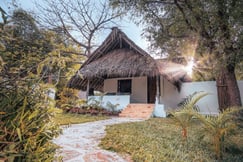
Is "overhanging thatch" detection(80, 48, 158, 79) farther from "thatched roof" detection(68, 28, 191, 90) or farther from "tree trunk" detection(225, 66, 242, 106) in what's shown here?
"tree trunk" detection(225, 66, 242, 106)

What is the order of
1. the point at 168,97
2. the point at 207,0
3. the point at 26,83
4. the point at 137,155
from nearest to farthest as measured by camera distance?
the point at 26,83, the point at 137,155, the point at 207,0, the point at 168,97

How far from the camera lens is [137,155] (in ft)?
8.05

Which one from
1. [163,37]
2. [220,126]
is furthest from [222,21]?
[220,126]

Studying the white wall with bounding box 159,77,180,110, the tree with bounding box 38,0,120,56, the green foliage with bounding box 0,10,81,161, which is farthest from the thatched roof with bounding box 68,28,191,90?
the green foliage with bounding box 0,10,81,161

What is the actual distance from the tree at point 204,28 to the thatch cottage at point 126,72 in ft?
5.31

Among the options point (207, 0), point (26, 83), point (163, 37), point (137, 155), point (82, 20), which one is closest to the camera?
point (26, 83)

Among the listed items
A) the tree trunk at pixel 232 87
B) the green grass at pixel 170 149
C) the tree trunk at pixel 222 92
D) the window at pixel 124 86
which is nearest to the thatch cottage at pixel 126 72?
the window at pixel 124 86

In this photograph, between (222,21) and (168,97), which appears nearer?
(222,21)

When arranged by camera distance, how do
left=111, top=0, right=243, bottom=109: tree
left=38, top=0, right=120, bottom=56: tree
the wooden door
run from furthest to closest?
1. left=38, top=0, right=120, bottom=56: tree
2. the wooden door
3. left=111, top=0, right=243, bottom=109: tree

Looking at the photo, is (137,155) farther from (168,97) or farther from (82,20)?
(82,20)

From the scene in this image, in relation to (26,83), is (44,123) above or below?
below

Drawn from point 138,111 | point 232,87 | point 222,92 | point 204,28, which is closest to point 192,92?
point 222,92

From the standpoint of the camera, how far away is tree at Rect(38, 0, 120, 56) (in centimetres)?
1353

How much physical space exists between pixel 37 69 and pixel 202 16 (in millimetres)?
6047
